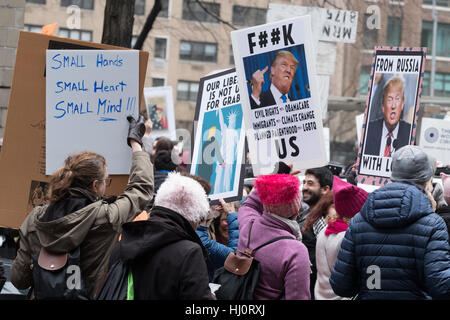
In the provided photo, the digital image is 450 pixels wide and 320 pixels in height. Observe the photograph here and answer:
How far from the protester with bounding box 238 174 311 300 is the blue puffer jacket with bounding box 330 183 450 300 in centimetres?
35

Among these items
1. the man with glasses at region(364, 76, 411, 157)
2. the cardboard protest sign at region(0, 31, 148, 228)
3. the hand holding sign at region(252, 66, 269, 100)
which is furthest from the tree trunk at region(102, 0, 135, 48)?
the cardboard protest sign at region(0, 31, 148, 228)

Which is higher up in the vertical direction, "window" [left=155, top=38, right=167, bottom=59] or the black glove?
"window" [left=155, top=38, right=167, bottom=59]

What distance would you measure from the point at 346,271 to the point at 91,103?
1.95m

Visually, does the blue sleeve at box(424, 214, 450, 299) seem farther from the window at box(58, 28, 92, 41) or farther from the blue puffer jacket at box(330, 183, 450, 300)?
the window at box(58, 28, 92, 41)

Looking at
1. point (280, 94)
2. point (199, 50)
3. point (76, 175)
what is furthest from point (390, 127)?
point (199, 50)

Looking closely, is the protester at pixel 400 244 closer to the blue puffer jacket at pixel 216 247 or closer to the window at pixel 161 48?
the blue puffer jacket at pixel 216 247

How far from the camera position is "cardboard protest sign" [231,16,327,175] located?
5.64 m

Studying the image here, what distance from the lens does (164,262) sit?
382 cm

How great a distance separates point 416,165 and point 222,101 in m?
2.08

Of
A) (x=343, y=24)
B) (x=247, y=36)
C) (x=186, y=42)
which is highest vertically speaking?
(x=186, y=42)

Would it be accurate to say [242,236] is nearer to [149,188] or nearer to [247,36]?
[149,188]

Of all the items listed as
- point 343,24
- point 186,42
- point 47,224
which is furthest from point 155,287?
point 186,42

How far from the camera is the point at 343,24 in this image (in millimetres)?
11727

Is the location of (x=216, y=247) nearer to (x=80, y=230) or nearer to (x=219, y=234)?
(x=219, y=234)
